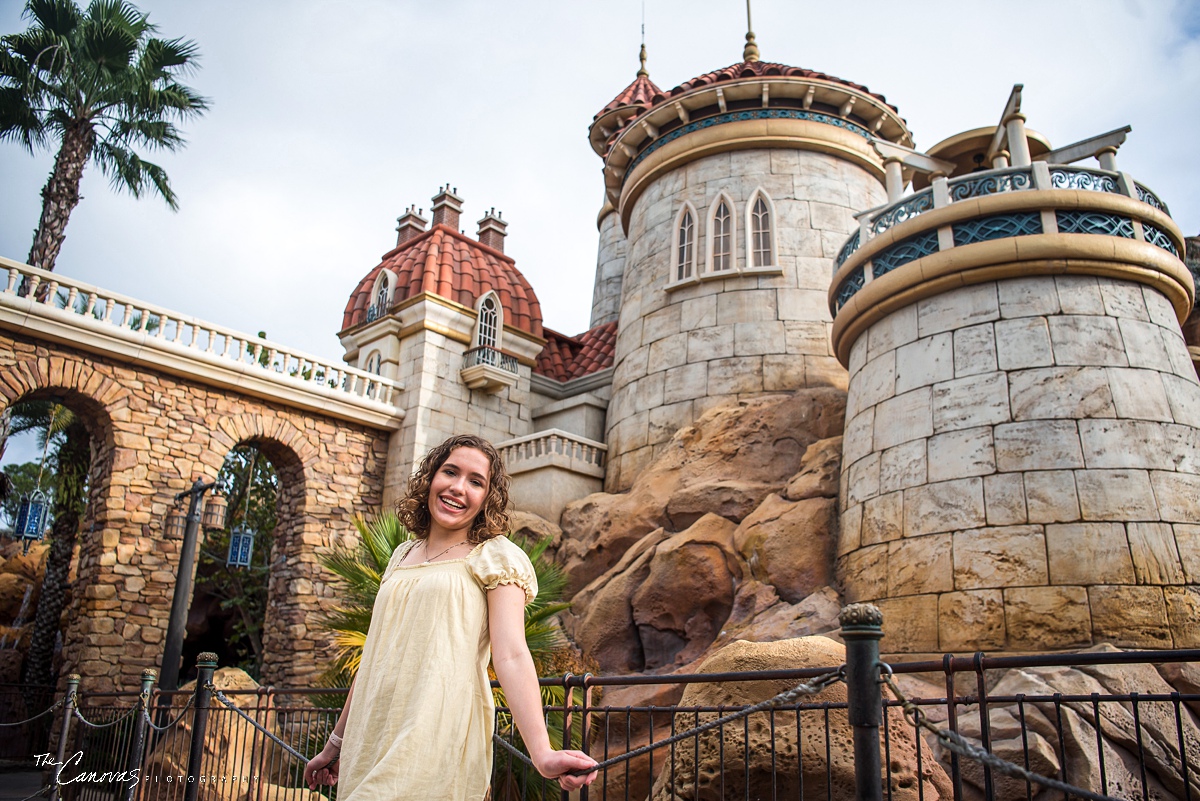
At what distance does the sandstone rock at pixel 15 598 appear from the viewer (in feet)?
66.4

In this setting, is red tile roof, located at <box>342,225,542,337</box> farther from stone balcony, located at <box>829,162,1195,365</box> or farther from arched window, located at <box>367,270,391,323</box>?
stone balcony, located at <box>829,162,1195,365</box>

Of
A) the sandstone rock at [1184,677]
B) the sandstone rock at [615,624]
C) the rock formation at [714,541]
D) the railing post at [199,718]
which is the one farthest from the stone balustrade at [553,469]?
the sandstone rock at [1184,677]

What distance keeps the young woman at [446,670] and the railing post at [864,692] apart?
902 millimetres

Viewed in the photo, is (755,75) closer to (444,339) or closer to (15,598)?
(444,339)

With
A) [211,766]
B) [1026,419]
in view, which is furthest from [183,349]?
[1026,419]

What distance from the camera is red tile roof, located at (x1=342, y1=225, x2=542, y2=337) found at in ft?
57.9

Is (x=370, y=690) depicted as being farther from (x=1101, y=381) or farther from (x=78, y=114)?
(x=78, y=114)

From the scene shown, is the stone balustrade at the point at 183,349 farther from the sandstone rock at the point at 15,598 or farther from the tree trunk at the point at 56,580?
the sandstone rock at the point at 15,598

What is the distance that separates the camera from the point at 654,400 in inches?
602

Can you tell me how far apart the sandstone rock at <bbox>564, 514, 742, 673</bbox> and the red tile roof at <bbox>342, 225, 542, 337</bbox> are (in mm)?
7922

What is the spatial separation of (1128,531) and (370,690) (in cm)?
744

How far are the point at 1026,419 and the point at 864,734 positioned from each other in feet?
21.6

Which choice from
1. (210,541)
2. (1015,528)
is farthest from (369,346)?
(1015,528)

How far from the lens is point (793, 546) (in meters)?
10.5
